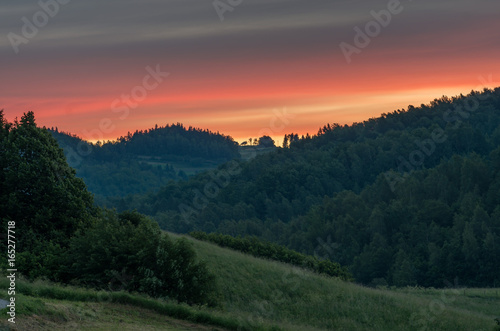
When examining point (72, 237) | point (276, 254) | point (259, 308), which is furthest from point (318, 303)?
point (276, 254)

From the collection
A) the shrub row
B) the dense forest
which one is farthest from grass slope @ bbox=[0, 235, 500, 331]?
the shrub row

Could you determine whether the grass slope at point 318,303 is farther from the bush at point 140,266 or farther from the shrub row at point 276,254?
the shrub row at point 276,254

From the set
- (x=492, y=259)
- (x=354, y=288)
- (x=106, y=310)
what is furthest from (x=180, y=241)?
(x=492, y=259)

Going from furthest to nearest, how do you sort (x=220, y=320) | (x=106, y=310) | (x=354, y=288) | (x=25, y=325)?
(x=354, y=288) < (x=220, y=320) < (x=106, y=310) < (x=25, y=325)

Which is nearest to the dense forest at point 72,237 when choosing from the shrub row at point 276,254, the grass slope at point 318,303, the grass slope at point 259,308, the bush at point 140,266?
the bush at point 140,266

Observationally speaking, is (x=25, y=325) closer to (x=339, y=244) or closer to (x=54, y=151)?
(x=54, y=151)

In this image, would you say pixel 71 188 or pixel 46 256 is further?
pixel 71 188

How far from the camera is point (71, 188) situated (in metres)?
47.8

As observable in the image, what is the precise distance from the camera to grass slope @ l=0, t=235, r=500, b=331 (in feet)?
84.0

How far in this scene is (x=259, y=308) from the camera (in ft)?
152

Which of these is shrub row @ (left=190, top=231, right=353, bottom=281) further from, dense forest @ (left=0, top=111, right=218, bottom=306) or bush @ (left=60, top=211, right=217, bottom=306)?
bush @ (left=60, top=211, right=217, bottom=306)

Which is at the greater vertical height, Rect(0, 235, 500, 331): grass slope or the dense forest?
the dense forest

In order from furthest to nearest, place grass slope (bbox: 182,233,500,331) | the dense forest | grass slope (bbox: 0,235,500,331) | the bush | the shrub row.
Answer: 1. the shrub row
2. grass slope (bbox: 182,233,500,331)
3. the dense forest
4. the bush
5. grass slope (bbox: 0,235,500,331)

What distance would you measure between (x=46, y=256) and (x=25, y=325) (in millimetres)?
20168
